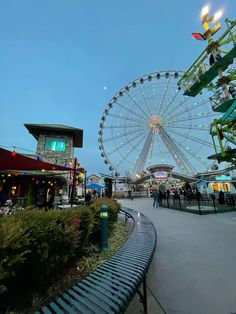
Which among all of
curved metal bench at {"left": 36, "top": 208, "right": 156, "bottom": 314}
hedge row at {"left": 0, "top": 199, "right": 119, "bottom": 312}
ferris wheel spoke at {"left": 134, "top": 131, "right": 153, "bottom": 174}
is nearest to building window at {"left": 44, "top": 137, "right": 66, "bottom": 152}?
ferris wheel spoke at {"left": 134, "top": 131, "right": 153, "bottom": 174}

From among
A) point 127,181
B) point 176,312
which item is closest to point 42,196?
point 176,312

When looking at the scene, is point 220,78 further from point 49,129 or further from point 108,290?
point 49,129

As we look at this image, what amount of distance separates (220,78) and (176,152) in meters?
15.0

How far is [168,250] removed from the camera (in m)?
3.70

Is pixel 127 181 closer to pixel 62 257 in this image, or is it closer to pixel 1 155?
pixel 1 155

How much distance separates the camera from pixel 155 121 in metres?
23.6

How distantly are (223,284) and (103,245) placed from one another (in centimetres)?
225

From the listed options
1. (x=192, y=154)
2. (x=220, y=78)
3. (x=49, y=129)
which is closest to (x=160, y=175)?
(x=192, y=154)

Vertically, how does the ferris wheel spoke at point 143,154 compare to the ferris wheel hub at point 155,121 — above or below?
below

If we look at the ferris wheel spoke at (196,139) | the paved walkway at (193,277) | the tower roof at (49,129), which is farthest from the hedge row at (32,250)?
the ferris wheel spoke at (196,139)

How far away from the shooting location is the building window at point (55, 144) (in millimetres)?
18234

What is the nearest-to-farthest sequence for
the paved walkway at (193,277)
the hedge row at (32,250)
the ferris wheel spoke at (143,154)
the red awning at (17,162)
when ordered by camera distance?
the hedge row at (32,250), the paved walkway at (193,277), the red awning at (17,162), the ferris wheel spoke at (143,154)

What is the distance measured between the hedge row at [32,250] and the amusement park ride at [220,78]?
7961mm

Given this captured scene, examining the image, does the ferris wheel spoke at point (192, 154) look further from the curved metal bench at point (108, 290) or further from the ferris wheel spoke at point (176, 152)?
the curved metal bench at point (108, 290)
